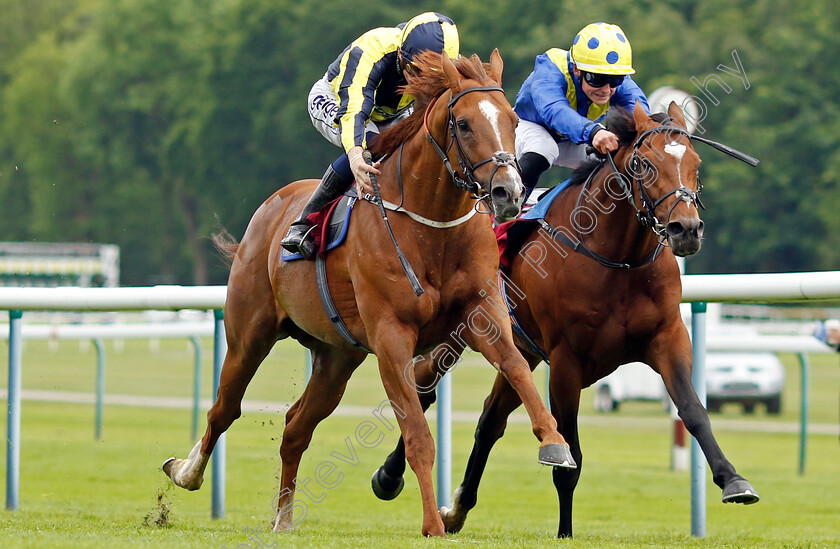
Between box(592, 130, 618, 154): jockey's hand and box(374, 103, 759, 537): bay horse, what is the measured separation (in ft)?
0.21

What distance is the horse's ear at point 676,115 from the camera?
5.74 m

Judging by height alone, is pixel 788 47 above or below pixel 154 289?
above

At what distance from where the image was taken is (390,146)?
5.95 meters

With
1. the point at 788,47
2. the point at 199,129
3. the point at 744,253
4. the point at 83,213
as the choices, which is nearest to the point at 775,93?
the point at 788,47

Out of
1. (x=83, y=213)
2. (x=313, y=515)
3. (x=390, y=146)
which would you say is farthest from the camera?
(x=83, y=213)

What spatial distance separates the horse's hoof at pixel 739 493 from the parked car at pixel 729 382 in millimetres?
13324

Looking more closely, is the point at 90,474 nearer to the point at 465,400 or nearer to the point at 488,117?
the point at 488,117

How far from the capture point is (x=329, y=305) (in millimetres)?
6102

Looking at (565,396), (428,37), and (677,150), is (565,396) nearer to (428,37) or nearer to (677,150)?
(677,150)

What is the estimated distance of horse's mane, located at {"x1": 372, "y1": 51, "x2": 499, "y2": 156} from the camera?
5.46m

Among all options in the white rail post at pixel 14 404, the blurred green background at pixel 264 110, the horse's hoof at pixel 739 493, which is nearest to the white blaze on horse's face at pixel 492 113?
the horse's hoof at pixel 739 493

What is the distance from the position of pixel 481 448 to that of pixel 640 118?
6.71 ft

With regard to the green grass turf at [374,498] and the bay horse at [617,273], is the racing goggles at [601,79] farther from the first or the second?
the green grass turf at [374,498]

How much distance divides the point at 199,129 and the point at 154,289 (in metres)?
42.5
